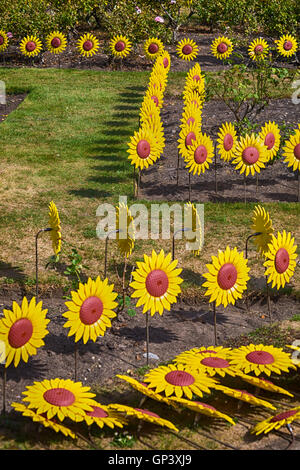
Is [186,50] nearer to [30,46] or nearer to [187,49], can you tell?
[187,49]

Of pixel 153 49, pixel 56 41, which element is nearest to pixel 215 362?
pixel 153 49

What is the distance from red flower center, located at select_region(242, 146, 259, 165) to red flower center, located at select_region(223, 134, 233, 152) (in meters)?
0.25

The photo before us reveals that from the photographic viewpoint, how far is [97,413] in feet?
23.1

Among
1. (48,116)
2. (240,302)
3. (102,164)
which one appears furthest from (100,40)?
(240,302)

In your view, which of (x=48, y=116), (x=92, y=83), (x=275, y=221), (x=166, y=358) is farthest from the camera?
(x=92, y=83)

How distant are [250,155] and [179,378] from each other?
6.01 meters

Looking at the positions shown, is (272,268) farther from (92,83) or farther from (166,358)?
Answer: (92,83)

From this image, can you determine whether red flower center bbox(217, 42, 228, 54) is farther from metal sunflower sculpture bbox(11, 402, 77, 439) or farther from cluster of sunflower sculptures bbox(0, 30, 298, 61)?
metal sunflower sculpture bbox(11, 402, 77, 439)

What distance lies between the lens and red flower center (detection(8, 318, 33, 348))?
732 centimetres

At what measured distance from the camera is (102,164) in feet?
49.2

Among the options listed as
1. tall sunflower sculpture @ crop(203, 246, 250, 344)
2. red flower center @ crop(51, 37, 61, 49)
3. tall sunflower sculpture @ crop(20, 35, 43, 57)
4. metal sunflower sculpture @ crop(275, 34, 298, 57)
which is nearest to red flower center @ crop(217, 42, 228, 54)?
metal sunflower sculpture @ crop(275, 34, 298, 57)

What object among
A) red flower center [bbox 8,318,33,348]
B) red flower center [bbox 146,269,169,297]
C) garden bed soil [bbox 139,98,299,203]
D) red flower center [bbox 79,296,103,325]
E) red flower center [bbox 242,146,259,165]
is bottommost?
red flower center [bbox 8,318,33,348]
